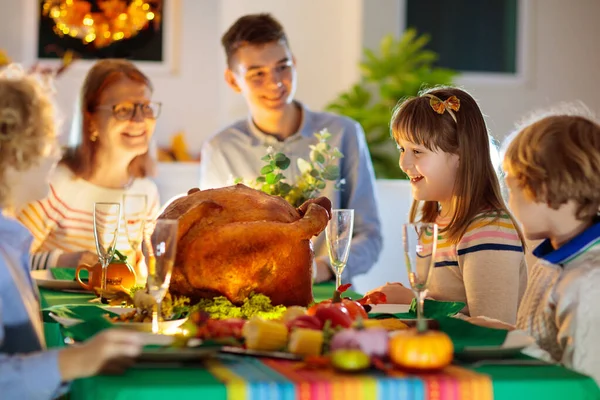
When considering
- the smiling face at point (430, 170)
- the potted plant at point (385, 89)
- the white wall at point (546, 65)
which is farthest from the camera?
the white wall at point (546, 65)

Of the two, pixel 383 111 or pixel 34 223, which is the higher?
pixel 383 111

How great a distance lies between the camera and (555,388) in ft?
4.13

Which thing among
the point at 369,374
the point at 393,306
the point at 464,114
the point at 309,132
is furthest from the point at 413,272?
the point at 309,132

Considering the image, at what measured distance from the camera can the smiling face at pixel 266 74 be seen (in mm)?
3396

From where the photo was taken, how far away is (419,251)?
1555mm

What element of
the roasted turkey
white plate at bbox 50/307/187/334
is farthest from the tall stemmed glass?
white plate at bbox 50/307/187/334

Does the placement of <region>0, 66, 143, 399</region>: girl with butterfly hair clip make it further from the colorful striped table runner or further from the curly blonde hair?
the colorful striped table runner

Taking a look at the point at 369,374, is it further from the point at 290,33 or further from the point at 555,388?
the point at 290,33

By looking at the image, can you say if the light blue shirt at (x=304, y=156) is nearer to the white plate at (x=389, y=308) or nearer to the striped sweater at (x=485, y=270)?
the striped sweater at (x=485, y=270)

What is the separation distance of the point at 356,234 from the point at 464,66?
511 cm

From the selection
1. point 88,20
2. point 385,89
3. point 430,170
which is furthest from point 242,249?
point 88,20

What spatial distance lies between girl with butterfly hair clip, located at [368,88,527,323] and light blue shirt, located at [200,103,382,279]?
1009 millimetres

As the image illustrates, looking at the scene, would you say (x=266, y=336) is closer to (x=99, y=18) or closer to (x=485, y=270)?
(x=485, y=270)

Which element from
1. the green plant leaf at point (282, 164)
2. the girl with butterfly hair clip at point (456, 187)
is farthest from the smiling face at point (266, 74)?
the girl with butterfly hair clip at point (456, 187)
